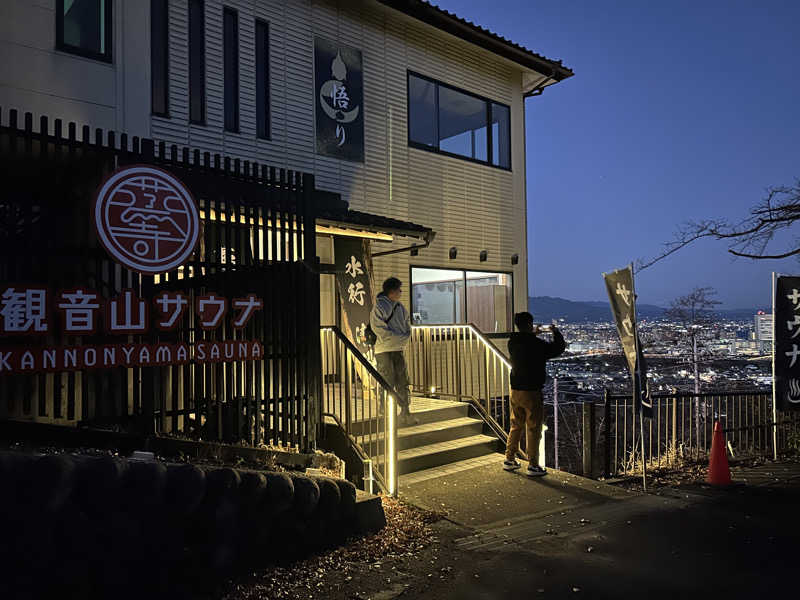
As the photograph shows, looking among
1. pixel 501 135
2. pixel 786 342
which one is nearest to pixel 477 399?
pixel 786 342

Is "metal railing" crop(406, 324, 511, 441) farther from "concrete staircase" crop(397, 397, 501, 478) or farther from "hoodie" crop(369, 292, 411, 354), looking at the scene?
"hoodie" crop(369, 292, 411, 354)

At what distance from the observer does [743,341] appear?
23.2 m

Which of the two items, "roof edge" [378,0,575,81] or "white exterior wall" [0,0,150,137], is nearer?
"white exterior wall" [0,0,150,137]

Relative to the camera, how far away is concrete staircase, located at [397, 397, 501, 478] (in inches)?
302

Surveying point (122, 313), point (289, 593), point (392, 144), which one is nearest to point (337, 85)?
point (392, 144)

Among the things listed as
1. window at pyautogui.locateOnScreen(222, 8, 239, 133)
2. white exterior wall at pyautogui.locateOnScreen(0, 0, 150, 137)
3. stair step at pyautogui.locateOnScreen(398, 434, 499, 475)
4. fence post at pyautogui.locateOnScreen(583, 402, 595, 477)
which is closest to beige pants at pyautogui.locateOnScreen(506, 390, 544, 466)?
stair step at pyautogui.locateOnScreen(398, 434, 499, 475)

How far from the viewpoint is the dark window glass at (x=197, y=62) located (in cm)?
941

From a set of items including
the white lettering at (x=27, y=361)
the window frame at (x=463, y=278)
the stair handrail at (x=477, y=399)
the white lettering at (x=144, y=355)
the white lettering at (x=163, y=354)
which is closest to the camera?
the white lettering at (x=27, y=361)

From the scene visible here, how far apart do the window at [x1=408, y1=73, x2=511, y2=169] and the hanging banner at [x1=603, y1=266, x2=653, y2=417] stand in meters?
6.06

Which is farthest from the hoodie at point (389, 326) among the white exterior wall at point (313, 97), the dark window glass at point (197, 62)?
the dark window glass at point (197, 62)

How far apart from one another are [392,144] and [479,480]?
23.5 feet

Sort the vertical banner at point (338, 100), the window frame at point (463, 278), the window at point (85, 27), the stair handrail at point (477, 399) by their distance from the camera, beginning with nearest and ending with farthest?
the window at point (85, 27) < the stair handrail at point (477, 399) < the vertical banner at point (338, 100) < the window frame at point (463, 278)

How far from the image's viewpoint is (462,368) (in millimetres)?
9766

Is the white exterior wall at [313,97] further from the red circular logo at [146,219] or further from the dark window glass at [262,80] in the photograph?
the red circular logo at [146,219]
